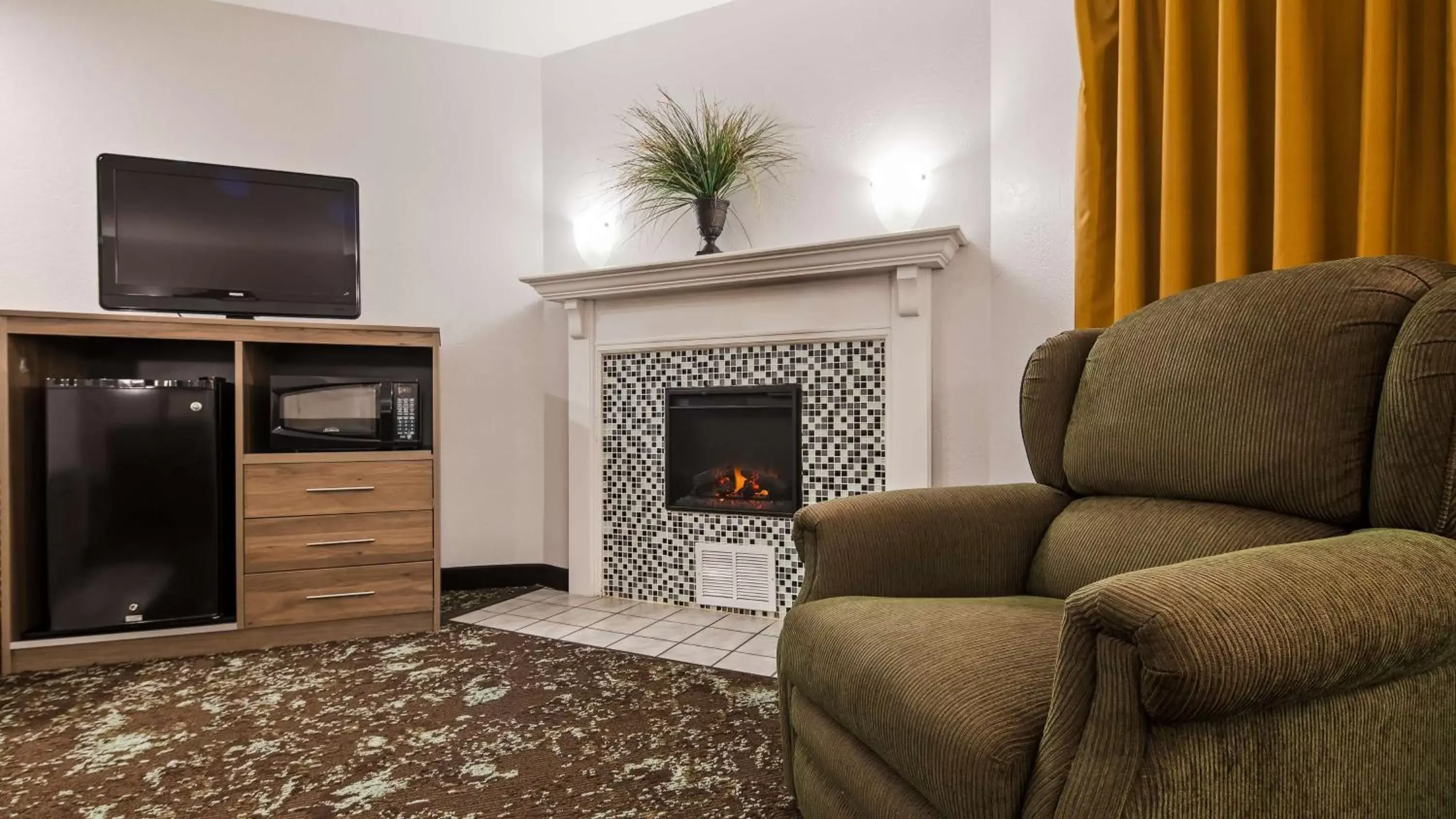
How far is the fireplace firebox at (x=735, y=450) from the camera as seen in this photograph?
2.81 meters

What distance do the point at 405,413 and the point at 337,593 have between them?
0.67m

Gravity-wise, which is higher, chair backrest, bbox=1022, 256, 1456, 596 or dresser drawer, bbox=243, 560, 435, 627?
chair backrest, bbox=1022, 256, 1456, 596

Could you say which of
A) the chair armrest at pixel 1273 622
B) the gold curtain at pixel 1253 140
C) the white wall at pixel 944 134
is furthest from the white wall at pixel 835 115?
the chair armrest at pixel 1273 622

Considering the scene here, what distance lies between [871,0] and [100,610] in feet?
11.2

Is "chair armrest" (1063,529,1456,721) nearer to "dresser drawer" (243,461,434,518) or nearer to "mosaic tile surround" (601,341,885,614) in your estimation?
"mosaic tile surround" (601,341,885,614)

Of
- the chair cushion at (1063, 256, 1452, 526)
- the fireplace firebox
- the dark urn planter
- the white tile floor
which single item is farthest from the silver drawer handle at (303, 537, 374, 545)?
the chair cushion at (1063, 256, 1452, 526)

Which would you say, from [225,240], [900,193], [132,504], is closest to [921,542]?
[900,193]

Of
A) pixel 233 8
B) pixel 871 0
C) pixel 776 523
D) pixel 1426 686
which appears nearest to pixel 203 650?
pixel 776 523

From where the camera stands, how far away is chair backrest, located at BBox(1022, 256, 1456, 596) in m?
1.03

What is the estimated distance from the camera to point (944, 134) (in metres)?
2.59

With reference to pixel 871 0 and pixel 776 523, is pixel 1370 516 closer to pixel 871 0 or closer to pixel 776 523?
pixel 776 523

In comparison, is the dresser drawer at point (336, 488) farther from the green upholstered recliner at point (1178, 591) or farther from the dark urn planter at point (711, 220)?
the green upholstered recliner at point (1178, 591)

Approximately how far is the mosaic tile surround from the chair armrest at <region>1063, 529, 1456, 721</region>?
1836 millimetres

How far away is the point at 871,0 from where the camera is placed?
274 cm
